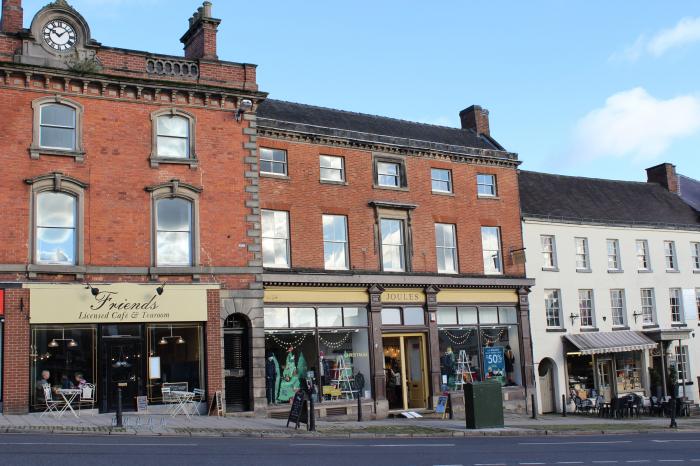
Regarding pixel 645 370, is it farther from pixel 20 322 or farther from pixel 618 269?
pixel 20 322

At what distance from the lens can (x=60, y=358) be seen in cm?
2180

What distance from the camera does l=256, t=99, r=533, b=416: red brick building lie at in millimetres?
26031

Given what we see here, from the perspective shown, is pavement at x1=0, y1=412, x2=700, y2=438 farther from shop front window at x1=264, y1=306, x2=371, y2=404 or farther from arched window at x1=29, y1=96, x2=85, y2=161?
arched window at x1=29, y1=96, x2=85, y2=161

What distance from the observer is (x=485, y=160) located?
31.6m

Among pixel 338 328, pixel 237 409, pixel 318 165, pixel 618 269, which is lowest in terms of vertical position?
pixel 237 409

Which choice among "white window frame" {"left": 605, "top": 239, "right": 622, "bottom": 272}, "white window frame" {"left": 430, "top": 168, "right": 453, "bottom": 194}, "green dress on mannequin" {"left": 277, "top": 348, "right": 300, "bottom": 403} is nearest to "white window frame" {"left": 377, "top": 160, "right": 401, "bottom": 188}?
"white window frame" {"left": 430, "top": 168, "right": 453, "bottom": 194}

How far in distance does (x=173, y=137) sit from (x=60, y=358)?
7.31m

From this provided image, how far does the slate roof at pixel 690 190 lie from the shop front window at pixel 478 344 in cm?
1564

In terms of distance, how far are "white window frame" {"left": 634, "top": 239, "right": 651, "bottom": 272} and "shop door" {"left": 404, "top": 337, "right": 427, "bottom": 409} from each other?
13.5 m

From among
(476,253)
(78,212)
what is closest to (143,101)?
(78,212)

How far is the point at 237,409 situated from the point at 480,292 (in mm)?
11027

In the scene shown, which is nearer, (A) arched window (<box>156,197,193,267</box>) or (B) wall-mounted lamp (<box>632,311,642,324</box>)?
(A) arched window (<box>156,197,193,267</box>)

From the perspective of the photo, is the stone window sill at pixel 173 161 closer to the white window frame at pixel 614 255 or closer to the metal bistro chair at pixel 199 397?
the metal bistro chair at pixel 199 397

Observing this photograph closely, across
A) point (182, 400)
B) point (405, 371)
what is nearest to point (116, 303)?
point (182, 400)
